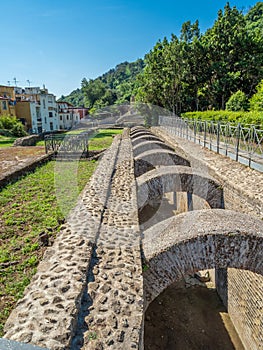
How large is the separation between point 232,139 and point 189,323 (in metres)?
7.12

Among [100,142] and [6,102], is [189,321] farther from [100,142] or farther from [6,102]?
[6,102]

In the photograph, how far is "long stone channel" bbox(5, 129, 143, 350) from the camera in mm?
2928

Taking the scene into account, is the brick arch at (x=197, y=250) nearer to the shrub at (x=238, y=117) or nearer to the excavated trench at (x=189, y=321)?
the excavated trench at (x=189, y=321)

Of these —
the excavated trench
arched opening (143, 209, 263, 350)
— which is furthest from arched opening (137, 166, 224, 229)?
arched opening (143, 209, 263, 350)

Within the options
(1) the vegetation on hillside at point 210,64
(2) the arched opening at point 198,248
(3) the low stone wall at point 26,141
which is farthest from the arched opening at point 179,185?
(1) the vegetation on hillside at point 210,64

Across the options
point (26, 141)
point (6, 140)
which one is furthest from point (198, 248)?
point (6, 140)

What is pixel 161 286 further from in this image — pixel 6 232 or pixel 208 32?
pixel 208 32

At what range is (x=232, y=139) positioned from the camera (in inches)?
432

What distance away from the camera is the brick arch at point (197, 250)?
15.6 feet

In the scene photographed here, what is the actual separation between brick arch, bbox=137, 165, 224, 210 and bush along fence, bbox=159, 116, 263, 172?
1793 mm

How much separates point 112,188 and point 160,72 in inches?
1059

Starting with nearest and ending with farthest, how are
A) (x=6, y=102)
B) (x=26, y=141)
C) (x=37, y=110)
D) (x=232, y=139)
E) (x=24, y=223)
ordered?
(x=24, y=223), (x=232, y=139), (x=26, y=141), (x=6, y=102), (x=37, y=110)

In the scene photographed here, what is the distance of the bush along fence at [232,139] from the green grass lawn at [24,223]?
6.22 meters

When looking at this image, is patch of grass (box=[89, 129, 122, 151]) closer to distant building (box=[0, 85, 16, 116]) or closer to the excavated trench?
the excavated trench
